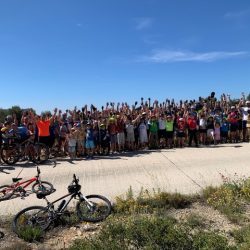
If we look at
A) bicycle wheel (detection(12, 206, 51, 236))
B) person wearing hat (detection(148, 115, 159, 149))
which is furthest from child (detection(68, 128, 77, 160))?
bicycle wheel (detection(12, 206, 51, 236))

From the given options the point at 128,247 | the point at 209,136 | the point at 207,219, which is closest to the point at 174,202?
the point at 207,219

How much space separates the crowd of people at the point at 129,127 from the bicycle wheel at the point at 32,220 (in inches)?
309

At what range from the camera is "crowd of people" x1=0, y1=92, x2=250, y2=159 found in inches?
650

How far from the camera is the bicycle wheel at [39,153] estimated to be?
15.2 m

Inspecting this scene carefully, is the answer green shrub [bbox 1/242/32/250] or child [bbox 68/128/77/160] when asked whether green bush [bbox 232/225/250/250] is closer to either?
green shrub [bbox 1/242/32/250]

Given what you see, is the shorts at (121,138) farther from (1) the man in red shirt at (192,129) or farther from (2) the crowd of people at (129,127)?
(1) the man in red shirt at (192,129)

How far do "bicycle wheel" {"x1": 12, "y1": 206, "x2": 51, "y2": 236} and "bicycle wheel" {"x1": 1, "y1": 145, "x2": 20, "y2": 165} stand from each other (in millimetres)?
7293

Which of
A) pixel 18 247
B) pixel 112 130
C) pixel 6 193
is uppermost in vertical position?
pixel 112 130

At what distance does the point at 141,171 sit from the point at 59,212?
17.2 ft

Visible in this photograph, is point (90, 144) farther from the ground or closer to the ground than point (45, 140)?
closer to the ground

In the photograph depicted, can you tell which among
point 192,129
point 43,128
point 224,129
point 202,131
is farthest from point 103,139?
point 224,129

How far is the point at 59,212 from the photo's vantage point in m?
8.12

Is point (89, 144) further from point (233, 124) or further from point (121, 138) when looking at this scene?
point (233, 124)

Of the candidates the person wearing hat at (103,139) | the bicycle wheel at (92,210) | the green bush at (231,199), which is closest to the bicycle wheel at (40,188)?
the bicycle wheel at (92,210)
